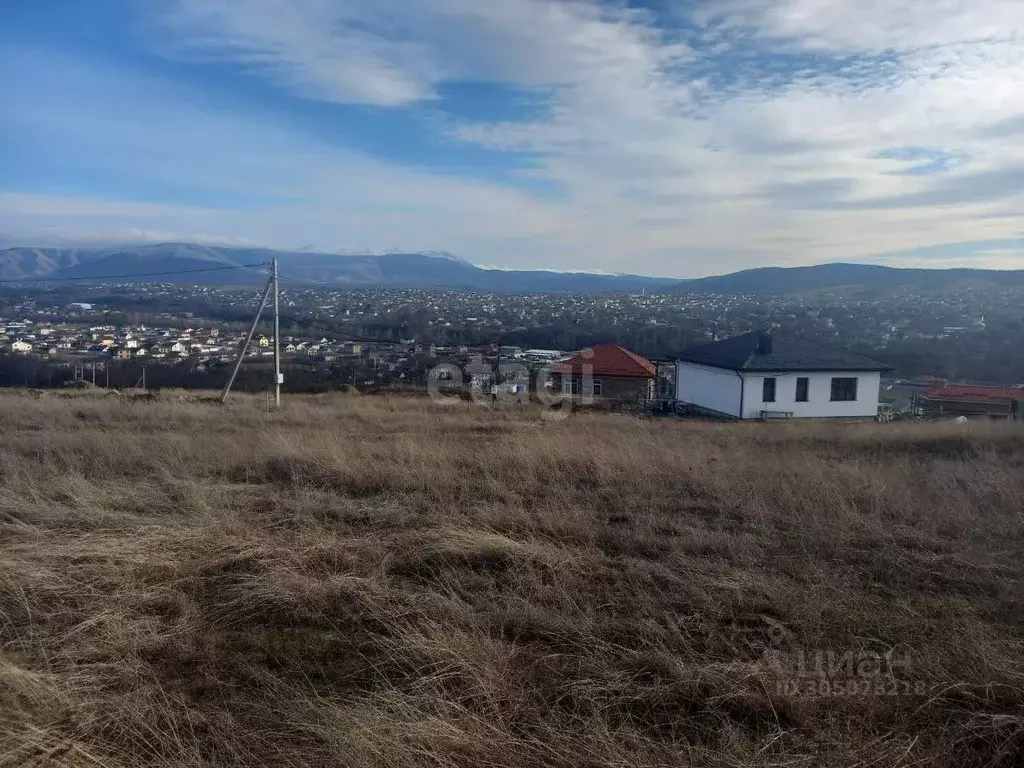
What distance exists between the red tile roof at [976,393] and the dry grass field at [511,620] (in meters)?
31.9

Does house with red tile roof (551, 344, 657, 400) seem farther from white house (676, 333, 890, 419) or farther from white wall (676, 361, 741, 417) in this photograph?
white house (676, 333, 890, 419)

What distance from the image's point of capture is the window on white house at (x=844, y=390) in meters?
28.9

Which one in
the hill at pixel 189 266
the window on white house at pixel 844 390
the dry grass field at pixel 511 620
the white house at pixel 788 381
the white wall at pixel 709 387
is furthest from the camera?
the hill at pixel 189 266

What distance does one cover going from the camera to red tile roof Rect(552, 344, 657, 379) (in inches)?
1426

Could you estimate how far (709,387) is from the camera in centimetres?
3012

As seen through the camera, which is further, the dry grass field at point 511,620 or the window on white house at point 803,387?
the window on white house at point 803,387

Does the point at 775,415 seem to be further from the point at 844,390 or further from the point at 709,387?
the point at 844,390

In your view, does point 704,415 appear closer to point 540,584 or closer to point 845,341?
point 845,341

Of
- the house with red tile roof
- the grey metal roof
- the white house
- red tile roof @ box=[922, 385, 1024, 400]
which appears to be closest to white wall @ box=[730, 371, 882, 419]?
the white house

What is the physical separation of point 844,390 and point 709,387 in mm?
5624

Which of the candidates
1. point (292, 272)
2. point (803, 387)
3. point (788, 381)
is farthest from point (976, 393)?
point (292, 272)

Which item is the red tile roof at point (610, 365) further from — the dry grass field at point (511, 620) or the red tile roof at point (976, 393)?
the dry grass field at point (511, 620)

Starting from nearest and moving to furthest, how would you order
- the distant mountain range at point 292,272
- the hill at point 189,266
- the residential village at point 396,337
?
the residential village at point 396,337 < the distant mountain range at point 292,272 < the hill at point 189,266

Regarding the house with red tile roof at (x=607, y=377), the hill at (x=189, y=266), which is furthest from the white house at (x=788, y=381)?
the hill at (x=189, y=266)
